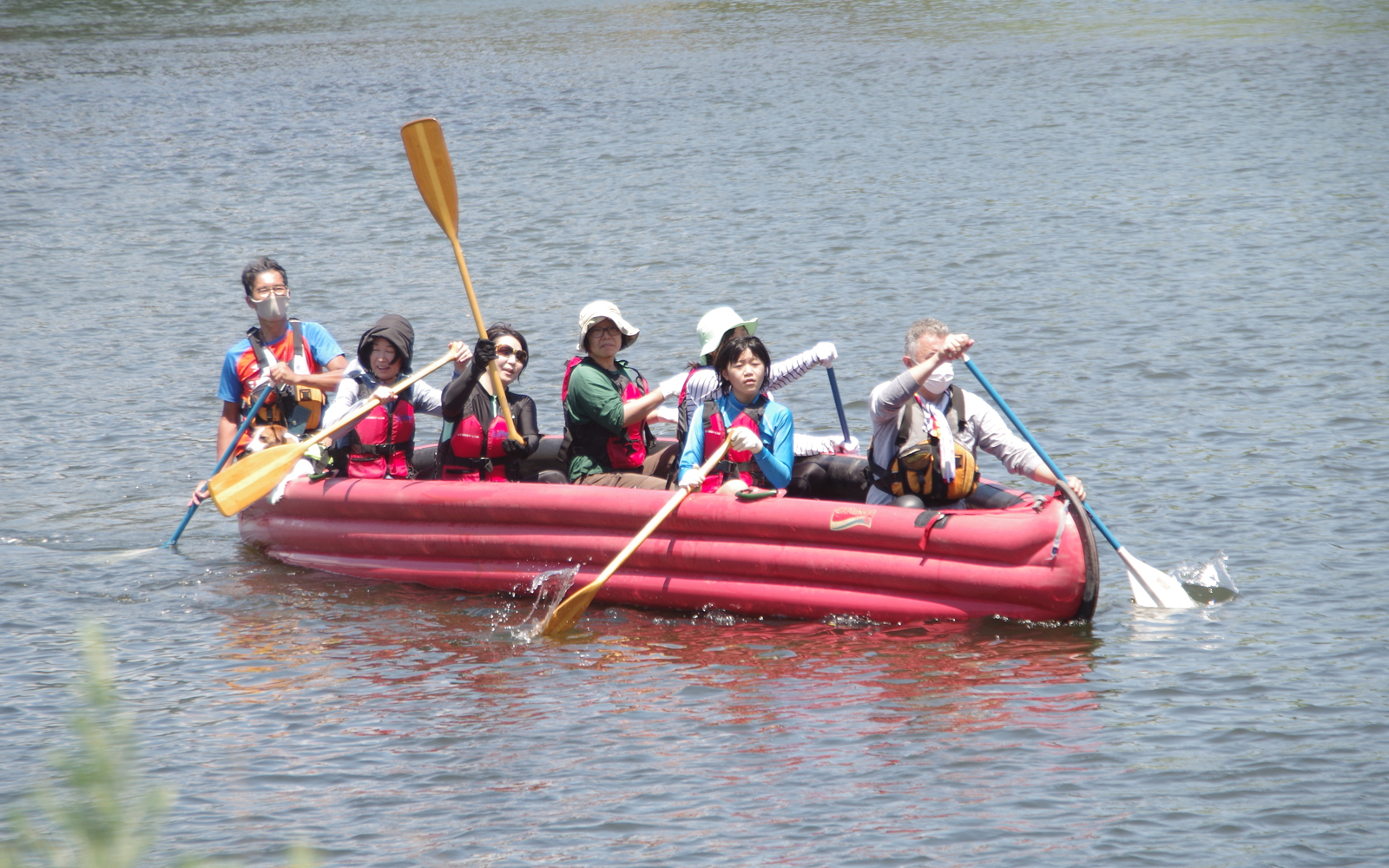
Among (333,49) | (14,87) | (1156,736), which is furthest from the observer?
(333,49)

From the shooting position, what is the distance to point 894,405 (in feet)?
20.0

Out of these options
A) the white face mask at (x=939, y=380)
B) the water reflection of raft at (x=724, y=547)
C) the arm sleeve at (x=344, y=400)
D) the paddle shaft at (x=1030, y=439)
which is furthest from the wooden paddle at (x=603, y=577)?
the arm sleeve at (x=344, y=400)

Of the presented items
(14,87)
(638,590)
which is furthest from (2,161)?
(638,590)

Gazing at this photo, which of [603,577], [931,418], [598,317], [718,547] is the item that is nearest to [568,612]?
[603,577]

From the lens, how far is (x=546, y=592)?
712cm

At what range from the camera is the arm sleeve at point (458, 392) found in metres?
7.04

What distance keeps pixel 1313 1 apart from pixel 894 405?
24.6 meters

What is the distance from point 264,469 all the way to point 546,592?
1.57 m

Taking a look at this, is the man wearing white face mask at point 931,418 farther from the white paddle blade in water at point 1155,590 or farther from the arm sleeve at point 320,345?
the arm sleeve at point 320,345

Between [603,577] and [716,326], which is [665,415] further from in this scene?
[603,577]

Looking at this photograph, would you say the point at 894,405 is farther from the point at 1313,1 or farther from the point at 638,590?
the point at 1313,1

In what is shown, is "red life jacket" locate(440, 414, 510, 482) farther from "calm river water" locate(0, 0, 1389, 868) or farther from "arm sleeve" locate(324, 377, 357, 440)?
"calm river water" locate(0, 0, 1389, 868)

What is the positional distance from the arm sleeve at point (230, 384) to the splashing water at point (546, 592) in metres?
2.09

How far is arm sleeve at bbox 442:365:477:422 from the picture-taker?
7.04 m
